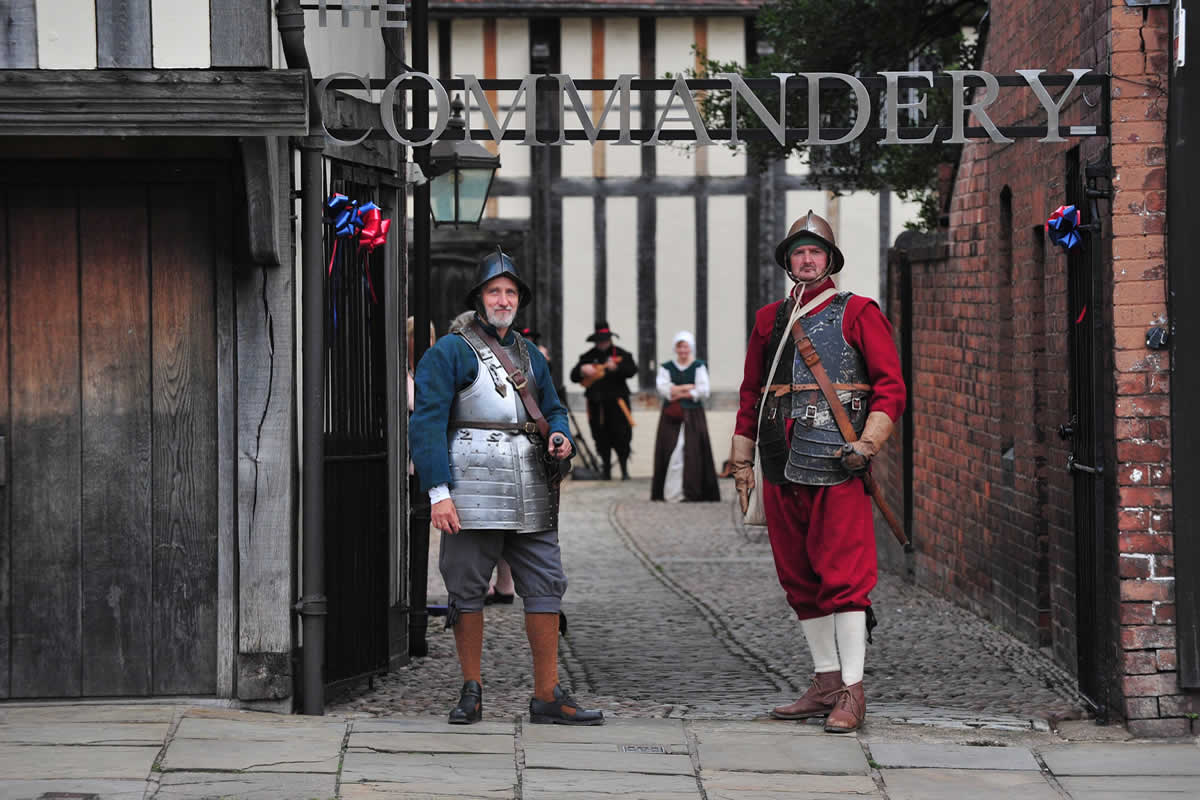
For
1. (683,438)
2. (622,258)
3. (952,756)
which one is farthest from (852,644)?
(622,258)

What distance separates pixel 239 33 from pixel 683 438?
11.2 metres

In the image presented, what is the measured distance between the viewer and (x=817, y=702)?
A: 723 centimetres

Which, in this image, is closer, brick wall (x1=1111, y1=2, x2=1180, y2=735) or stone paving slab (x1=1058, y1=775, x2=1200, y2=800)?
stone paving slab (x1=1058, y1=775, x2=1200, y2=800)

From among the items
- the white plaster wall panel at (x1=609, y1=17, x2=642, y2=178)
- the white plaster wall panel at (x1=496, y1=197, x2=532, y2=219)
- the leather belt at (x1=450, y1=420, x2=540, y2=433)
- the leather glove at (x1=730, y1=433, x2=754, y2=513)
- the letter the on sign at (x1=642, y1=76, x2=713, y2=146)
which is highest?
the white plaster wall panel at (x1=609, y1=17, x2=642, y2=178)

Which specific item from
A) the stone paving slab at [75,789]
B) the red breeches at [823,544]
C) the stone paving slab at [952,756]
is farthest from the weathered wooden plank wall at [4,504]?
the stone paving slab at [952,756]

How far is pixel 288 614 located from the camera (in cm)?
707

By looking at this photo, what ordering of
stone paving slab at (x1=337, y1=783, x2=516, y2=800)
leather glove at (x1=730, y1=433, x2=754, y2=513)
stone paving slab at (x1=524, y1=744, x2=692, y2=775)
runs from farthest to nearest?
leather glove at (x1=730, y1=433, x2=754, y2=513)
stone paving slab at (x1=524, y1=744, x2=692, y2=775)
stone paving slab at (x1=337, y1=783, x2=516, y2=800)

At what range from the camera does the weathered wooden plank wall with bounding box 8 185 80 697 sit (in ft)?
22.8

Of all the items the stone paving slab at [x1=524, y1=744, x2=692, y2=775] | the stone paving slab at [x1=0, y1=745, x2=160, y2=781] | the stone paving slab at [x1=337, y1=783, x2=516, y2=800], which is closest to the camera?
the stone paving slab at [x1=337, y1=783, x2=516, y2=800]

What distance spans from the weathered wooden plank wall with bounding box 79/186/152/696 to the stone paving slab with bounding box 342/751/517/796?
1.15 m

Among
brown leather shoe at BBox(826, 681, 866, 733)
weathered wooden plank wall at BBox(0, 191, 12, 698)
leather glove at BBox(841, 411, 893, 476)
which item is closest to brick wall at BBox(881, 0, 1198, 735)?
leather glove at BBox(841, 411, 893, 476)

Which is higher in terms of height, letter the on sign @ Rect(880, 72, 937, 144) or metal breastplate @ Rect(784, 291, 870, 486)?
letter the on sign @ Rect(880, 72, 937, 144)

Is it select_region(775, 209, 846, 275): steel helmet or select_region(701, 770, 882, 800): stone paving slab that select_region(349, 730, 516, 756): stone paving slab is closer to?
select_region(701, 770, 882, 800): stone paving slab

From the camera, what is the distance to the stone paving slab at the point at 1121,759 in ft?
21.1
